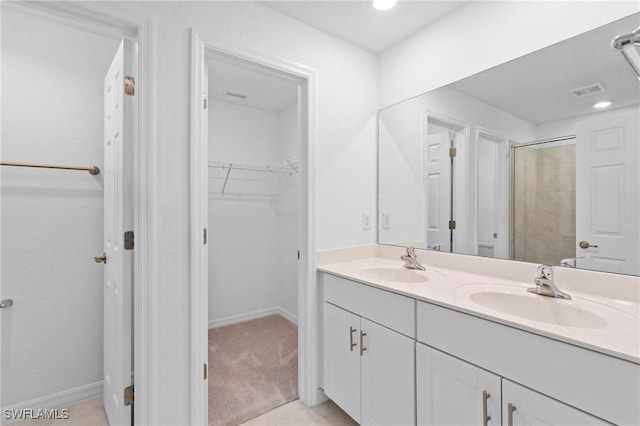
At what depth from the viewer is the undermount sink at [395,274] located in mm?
1719

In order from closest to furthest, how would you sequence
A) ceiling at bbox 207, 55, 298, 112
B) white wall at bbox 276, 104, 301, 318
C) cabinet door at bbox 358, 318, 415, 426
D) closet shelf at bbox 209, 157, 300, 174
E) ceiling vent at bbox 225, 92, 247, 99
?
cabinet door at bbox 358, 318, 415, 426
ceiling at bbox 207, 55, 298, 112
ceiling vent at bbox 225, 92, 247, 99
closet shelf at bbox 209, 157, 300, 174
white wall at bbox 276, 104, 301, 318

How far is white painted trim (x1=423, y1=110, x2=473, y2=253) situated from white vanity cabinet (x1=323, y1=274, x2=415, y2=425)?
27.4 inches

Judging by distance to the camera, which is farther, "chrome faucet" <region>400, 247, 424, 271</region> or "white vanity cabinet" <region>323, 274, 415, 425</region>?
"chrome faucet" <region>400, 247, 424, 271</region>

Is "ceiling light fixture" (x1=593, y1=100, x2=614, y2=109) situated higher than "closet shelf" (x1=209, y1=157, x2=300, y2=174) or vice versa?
"closet shelf" (x1=209, y1=157, x2=300, y2=174)

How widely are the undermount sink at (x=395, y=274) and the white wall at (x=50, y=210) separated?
1.76 m

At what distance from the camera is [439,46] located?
186 cm

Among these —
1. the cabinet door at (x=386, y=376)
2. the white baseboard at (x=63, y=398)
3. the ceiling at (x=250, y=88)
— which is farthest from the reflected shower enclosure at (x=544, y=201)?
the white baseboard at (x=63, y=398)

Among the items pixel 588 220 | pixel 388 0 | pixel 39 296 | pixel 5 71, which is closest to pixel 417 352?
pixel 588 220

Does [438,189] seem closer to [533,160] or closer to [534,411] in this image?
[533,160]

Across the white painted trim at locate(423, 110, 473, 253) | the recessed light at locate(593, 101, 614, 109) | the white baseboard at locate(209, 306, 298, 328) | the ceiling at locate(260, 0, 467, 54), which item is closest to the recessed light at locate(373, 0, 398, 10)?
the ceiling at locate(260, 0, 467, 54)

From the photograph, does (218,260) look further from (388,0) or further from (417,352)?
(388,0)

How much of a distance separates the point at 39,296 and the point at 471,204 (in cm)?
264

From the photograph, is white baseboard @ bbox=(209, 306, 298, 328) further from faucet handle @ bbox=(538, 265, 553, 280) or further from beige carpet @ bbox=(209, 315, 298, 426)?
faucet handle @ bbox=(538, 265, 553, 280)

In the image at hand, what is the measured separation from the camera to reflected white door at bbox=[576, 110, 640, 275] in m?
1.20
